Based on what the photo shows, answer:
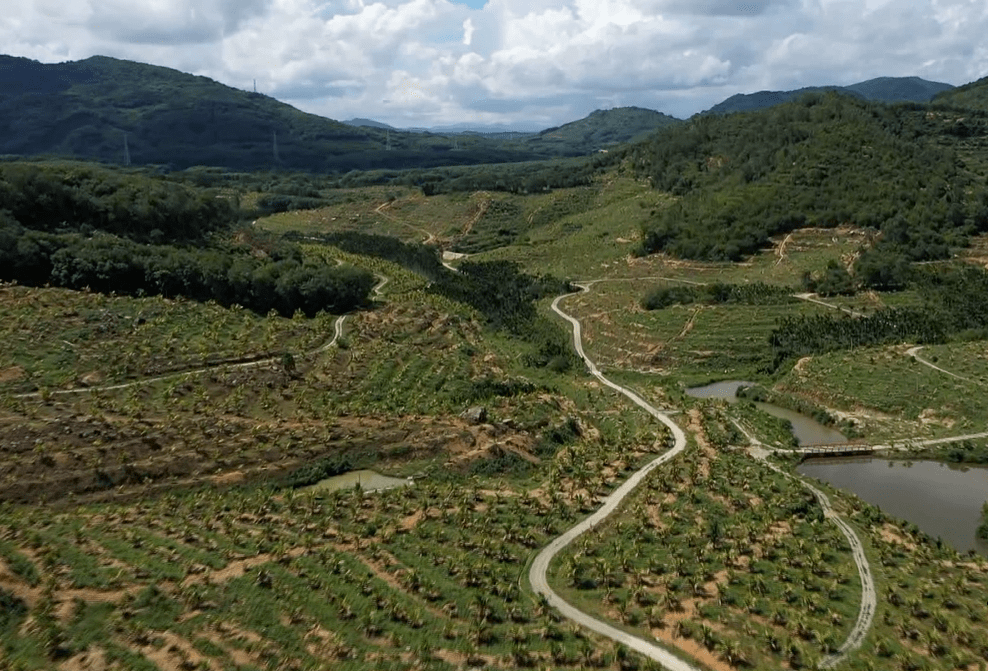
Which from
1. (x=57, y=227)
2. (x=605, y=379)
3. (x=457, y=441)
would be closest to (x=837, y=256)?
(x=605, y=379)

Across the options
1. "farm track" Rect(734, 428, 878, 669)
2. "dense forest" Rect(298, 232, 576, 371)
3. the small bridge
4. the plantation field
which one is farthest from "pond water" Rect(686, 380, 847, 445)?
"dense forest" Rect(298, 232, 576, 371)

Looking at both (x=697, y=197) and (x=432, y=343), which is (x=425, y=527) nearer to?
(x=432, y=343)

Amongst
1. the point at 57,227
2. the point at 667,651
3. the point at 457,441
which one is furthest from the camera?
the point at 57,227

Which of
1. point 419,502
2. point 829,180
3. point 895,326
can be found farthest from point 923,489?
point 829,180

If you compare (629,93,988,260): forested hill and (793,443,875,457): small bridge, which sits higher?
(629,93,988,260): forested hill

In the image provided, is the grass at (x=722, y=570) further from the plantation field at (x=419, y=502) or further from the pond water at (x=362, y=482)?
the pond water at (x=362, y=482)

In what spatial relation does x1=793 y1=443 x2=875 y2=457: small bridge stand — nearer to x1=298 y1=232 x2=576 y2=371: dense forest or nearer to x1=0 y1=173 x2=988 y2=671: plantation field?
x1=0 y1=173 x2=988 y2=671: plantation field

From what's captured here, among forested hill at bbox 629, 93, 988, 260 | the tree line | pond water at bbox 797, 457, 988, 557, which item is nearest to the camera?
pond water at bbox 797, 457, 988, 557
